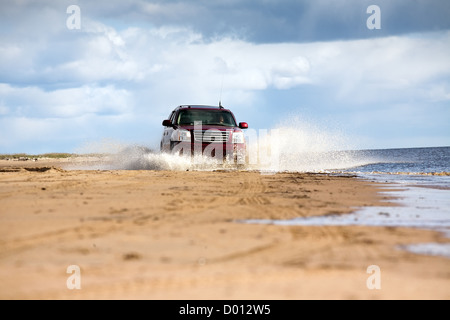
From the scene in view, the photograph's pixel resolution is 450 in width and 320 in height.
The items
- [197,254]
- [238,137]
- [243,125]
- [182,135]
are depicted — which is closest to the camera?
[197,254]

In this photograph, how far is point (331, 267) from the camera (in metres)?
3.50

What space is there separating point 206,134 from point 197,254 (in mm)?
11247

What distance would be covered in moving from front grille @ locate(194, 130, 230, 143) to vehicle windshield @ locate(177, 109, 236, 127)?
48cm

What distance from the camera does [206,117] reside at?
15.6 metres

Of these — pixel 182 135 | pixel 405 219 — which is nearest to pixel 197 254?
pixel 405 219

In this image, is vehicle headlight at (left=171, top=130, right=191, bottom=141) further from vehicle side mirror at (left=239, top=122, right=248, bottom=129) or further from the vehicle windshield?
vehicle side mirror at (left=239, top=122, right=248, bottom=129)

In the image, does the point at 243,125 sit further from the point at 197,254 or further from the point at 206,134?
the point at 197,254

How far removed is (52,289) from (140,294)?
20.1 inches

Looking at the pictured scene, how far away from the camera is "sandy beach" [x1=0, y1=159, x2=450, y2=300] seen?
3.03 m

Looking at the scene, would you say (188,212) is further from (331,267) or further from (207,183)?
(207,183)

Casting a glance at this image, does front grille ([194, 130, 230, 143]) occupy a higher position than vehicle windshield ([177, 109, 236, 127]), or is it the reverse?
vehicle windshield ([177, 109, 236, 127])

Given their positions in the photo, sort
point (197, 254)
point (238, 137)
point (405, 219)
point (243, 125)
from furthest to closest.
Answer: point (243, 125) → point (238, 137) → point (405, 219) → point (197, 254)

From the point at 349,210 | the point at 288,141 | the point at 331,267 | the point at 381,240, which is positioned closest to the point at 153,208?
the point at 349,210

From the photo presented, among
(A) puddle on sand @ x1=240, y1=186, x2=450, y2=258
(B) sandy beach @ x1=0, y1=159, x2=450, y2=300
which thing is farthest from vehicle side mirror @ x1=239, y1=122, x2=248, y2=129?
(B) sandy beach @ x1=0, y1=159, x2=450, y2=300
